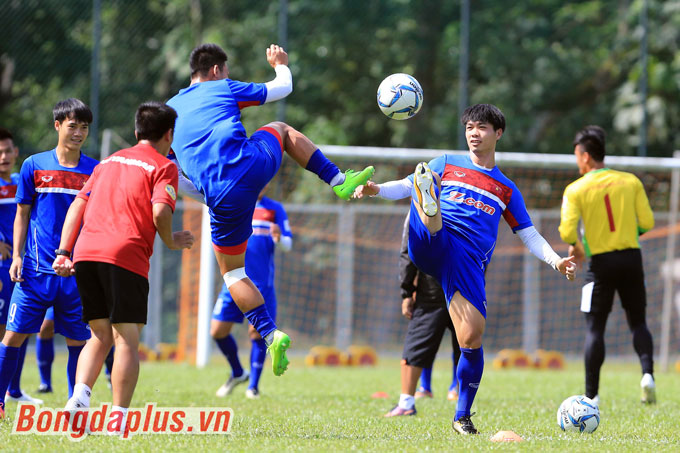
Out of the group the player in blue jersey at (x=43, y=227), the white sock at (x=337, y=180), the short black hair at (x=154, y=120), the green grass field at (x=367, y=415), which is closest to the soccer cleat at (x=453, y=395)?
the green grass field at (x=367, y=415)

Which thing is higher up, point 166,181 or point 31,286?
Answer: point 166,181

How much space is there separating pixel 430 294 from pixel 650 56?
13.4 meters

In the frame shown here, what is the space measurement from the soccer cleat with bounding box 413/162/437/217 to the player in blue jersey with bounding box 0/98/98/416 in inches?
99.1

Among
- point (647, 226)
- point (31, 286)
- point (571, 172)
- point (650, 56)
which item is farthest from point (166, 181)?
point (650, 56)

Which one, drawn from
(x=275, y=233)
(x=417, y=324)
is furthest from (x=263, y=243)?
(x=417, y=324)

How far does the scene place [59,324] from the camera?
21.7ft

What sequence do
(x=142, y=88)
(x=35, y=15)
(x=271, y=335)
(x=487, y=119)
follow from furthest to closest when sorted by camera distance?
(x=142, y=88) < (x=35, y=15) < (x=487, y=119) < (x=271, y=335)

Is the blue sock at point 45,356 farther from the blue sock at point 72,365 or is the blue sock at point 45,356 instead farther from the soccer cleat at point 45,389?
the blue sock at point 72,365

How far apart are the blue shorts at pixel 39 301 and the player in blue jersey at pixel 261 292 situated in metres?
2.32

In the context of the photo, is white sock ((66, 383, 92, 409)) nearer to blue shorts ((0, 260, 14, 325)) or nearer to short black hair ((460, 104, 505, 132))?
blue shorts ((0, 260, 14, 325))

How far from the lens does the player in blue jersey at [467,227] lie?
5609 millimetres

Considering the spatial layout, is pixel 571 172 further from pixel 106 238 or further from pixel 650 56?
pixel 106 238

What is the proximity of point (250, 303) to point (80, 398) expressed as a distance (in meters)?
1.13

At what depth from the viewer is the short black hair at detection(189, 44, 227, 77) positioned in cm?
572
